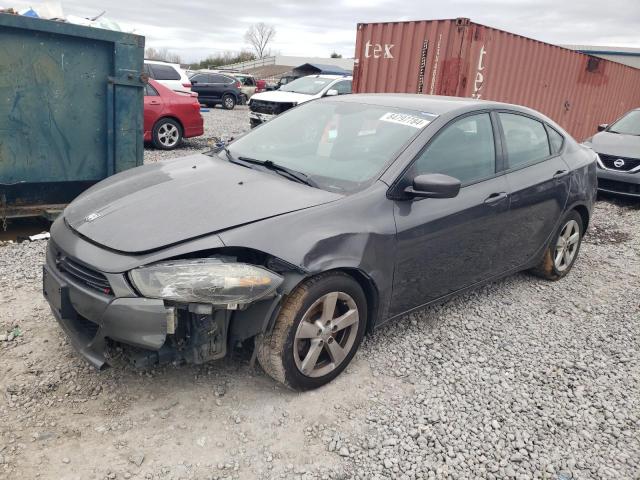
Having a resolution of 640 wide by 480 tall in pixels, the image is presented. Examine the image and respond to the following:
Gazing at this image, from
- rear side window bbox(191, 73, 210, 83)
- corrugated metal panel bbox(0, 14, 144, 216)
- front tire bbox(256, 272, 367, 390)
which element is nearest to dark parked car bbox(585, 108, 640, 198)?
front tire bbox(256, 272, 367, 390)

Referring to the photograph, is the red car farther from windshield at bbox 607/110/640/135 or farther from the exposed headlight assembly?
the exposed headlight assembly

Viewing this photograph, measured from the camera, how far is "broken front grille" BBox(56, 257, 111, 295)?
7.93ft

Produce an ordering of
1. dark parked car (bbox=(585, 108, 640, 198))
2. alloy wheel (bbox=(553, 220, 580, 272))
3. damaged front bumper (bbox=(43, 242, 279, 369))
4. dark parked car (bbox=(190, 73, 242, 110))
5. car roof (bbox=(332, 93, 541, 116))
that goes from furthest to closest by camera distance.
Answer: dark parked car (bbox=(190, 73, 242, 110)) < dark parked car (bbox=(585, 108, 640, 198)) < alloy wheel (bbox=(553, 220, 580, 272)) < car roof (bbox=(332, 93, 541, 116)) < damaged front bumper (bbox=(43, 242, 279, 369))

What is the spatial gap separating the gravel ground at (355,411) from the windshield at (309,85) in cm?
1126

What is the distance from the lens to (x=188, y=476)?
2277 millimetres

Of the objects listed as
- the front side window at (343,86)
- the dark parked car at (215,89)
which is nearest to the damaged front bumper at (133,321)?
the front side window at (343,86)

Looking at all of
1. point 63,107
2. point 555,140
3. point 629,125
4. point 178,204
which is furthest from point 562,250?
point 629,125

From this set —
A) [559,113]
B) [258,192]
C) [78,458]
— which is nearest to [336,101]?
[258,192]

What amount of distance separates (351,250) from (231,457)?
3.84ft

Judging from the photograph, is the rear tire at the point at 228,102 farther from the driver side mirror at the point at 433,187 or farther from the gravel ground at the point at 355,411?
the driver side mirror at the point at 433,187

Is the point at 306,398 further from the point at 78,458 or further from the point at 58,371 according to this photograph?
the point at 58,371

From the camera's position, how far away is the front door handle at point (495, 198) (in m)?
3.60

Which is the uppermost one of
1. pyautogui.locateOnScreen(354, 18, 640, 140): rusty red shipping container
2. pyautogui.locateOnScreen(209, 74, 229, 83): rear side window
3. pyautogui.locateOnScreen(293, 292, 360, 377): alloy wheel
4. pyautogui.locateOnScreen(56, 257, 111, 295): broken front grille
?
pyautogui.locateOnScreen(354, 18, 640, 140): rusty red shipping container

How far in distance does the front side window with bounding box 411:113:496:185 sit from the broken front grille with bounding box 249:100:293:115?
9548 mm
